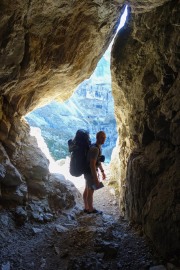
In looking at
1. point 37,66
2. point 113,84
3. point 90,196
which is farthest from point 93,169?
point 113,84

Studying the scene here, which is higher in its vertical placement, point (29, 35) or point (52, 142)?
point (52, 142)

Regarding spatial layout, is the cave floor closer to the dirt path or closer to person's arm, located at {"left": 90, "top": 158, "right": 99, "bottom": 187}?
the dirt path

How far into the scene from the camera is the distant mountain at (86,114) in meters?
80.3

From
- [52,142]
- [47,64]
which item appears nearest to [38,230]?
[47,64]

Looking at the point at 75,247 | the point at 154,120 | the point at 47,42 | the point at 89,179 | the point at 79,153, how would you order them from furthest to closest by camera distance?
the point at 89,179, the point at 79,153, the point at 47,42, the point at 154,120, the point at 75,247

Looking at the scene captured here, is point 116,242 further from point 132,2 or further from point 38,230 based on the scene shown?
point 132,2

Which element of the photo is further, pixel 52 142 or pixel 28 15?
pixel 52 142

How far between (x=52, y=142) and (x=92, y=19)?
64977 mm

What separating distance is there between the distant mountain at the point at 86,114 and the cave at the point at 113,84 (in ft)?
220

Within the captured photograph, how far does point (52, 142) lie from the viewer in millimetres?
71500

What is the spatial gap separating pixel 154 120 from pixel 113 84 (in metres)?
4.11

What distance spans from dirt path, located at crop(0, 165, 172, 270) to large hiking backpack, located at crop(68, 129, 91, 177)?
1390 millimetres

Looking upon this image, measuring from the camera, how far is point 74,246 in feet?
18.5

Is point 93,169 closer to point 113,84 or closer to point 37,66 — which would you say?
point 37,66
